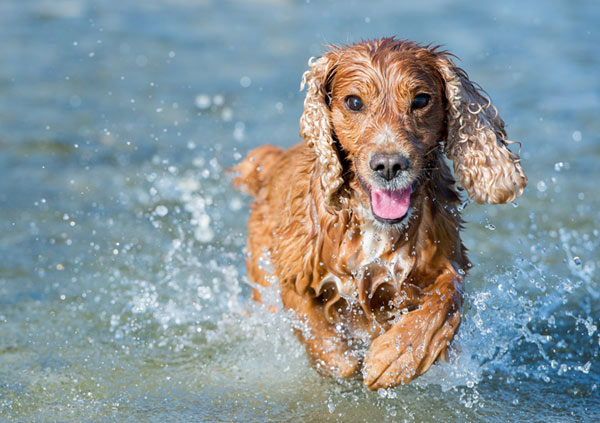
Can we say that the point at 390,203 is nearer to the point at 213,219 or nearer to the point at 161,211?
the point at 213,219

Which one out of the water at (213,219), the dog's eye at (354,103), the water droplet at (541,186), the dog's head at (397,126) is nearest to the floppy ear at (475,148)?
the dog's head at (397,126)

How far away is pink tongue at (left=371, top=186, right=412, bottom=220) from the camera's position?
392 cm

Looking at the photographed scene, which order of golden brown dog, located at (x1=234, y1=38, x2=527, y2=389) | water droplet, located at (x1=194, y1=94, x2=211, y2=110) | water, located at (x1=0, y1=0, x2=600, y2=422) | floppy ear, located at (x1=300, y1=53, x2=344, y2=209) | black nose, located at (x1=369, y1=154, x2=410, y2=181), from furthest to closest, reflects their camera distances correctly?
water droplet, located at (x1=194, y1=94, x2=211, y2=110)
water, located at (x1=0, y1=0, x2=600, y2=422)
floppy ear, located at (x1=300, y1=53, x2=344, y2=209)
golden brown dog, located at (x1=234, y1=38, x2=527, y2=389)
black nose, located at (x1=369, y1=154, x2=410, y2=181)

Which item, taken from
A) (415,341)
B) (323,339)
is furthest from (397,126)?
(323,339)

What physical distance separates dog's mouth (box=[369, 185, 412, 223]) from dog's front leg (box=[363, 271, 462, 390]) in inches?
18.2

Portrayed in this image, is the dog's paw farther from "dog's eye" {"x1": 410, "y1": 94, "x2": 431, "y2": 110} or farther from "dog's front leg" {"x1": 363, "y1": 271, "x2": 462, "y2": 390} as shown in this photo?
"dog's eye" {"x1": 410, "y1": 94, "x2": 431, "y2": 110}

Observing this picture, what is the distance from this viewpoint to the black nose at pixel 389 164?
373 centimetres

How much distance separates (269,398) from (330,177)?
134cm

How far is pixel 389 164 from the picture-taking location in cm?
373

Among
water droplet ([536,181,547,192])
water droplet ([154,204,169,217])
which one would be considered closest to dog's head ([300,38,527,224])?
water droplet ([154,204,169,217])

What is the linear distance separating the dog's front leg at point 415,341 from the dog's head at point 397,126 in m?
0.47

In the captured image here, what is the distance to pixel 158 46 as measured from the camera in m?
11.4

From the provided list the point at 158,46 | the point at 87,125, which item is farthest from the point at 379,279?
the point at 158,46

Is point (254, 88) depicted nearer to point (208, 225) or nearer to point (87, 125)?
point (87, 125)
